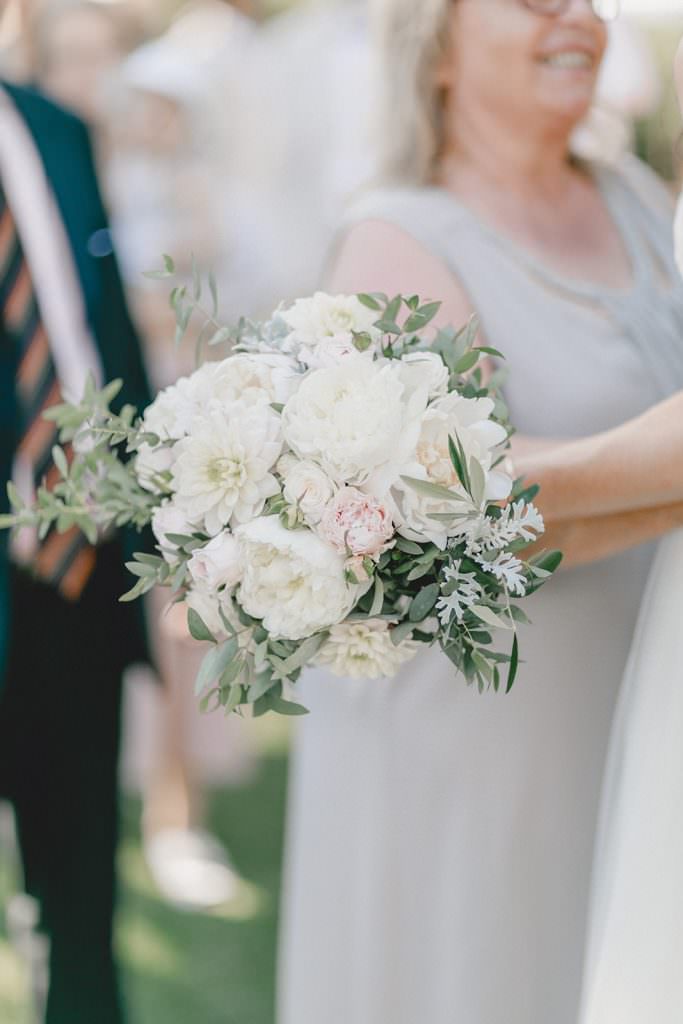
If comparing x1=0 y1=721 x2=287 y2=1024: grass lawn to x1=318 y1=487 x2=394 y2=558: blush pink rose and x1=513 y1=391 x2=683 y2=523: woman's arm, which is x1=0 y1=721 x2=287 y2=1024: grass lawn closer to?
x1=513 y1=391 x2=683 y2=523: woman's arm

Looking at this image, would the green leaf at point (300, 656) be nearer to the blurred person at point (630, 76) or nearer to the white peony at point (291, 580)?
the white peony at point (291, 580)

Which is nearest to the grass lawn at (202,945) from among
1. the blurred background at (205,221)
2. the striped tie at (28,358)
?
the blurred background at (205,221)

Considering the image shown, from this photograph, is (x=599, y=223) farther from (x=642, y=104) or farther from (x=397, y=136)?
(x=642, y=104)

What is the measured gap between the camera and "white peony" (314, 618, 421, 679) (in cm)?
134

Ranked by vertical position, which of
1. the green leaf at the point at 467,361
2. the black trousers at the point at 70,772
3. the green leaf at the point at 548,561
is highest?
the green leaf at the point at 467,361

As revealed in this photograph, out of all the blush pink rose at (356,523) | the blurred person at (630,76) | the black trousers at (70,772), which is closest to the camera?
the blush pink rose at (356,523)

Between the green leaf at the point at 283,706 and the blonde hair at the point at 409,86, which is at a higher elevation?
the blonde hair at the point at 409,86

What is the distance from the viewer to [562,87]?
76.6 inches

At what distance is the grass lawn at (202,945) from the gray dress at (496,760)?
0.84 m

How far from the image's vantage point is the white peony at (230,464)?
4.27 ft

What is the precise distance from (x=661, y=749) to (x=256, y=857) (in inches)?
89.1

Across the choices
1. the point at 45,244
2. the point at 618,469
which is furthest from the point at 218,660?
the point at 45,244

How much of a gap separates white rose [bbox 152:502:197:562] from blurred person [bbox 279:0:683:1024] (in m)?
0.61

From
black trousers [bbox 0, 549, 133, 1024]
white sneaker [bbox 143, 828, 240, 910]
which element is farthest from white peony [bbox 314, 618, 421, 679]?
white sneaker [bbox 143, 828, 240, 910]
